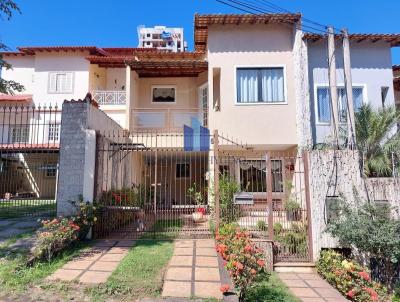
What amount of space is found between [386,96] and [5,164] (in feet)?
59.3

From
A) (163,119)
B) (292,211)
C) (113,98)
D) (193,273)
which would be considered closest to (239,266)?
(193,273)

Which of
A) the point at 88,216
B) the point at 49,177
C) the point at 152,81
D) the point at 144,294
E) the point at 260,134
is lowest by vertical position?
the point at 144,294

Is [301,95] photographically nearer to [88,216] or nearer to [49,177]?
[88,216]

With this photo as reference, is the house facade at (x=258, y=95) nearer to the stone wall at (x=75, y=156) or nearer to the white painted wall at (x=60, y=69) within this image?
the stone wall at (x=75, y=156)

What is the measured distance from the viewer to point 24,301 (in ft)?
15.6

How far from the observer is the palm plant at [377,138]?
11.0m

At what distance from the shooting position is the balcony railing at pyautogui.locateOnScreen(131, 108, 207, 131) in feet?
50.9

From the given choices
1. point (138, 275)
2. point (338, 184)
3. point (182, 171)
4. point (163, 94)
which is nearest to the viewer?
point (138, 275)

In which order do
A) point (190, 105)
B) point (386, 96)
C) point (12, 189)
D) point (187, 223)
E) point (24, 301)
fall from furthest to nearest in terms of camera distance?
point (190, 105), point (12, 189), point (386, 96), point (187, 223), point (24, 301)

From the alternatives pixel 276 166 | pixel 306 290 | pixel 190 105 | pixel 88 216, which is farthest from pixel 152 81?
pixel 306 290

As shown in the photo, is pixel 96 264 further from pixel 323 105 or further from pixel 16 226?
pixel 323 105

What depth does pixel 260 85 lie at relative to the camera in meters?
14.1

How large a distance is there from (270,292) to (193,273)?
5.68 ft

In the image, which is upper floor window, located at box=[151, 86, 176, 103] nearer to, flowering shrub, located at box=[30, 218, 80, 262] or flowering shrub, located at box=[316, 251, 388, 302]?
flowering shrub, located at box=[30, 218, 80, 262]
